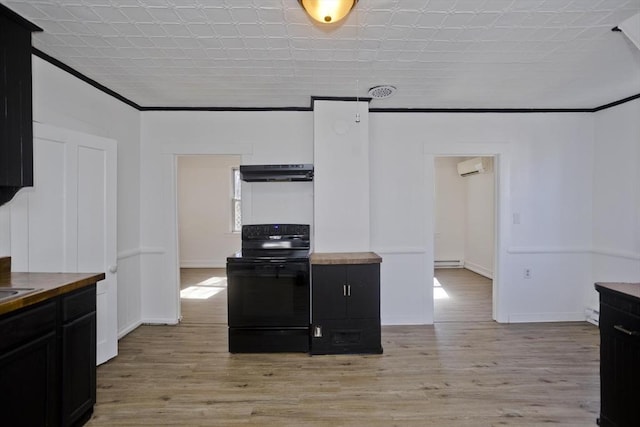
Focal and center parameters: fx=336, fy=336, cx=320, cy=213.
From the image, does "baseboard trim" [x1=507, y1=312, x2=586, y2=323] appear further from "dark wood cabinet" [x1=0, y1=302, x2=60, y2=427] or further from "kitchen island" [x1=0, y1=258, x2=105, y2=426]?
"dark wood cabinet" [x1=0, y1=302, x2=60, y2=427]

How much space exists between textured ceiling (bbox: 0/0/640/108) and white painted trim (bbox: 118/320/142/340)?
2.46 meters

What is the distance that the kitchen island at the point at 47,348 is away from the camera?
5.30 feet

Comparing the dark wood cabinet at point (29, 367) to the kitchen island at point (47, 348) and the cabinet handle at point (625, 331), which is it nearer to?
the kitchen island at point (47, 348)

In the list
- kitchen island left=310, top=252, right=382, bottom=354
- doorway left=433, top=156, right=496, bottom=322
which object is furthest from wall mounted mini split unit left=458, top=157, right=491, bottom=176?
kitchen island left=310, top=252, right=382, bottom=354

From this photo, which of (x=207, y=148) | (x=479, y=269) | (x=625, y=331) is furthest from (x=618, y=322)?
(x=479, y=269)

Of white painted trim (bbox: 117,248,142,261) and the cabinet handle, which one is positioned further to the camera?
white painted trim (bbox: 117,248,142,261)

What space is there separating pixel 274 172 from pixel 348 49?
4.72ft

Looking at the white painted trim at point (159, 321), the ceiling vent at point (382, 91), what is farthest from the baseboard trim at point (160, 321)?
the ceiling vent at point (382, 91)

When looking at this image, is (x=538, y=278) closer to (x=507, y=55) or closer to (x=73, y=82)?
(x=507, y=55)

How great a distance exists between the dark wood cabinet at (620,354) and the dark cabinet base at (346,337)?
1618 millimetres

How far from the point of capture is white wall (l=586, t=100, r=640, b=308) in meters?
3.46

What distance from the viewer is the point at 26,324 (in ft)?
5.56

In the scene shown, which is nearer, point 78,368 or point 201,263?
point 78,368

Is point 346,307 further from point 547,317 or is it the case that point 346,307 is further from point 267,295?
point 547,317
